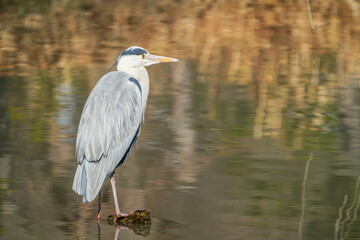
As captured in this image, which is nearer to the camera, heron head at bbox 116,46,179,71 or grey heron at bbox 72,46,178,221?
grey heron at bbox 72,46,178,221

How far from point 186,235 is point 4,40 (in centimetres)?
1425

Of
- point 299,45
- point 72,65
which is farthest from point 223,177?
point 299,45

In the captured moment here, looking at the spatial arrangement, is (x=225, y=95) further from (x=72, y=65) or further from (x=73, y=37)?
(x=73, y=37)

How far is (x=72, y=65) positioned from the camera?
52.3 feet

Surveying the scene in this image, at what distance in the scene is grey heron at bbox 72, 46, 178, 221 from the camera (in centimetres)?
647

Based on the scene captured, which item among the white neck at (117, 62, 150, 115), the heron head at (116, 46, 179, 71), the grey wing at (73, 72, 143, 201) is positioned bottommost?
the grey wing at (73, 72, 143, 201)

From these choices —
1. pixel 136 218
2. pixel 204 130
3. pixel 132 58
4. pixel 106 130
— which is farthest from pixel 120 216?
pixel 204 130

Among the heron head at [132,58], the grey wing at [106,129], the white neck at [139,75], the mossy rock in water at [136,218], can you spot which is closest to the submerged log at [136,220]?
the mossy rock in water at [136,218]

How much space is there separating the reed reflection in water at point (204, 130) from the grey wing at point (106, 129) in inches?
17.3

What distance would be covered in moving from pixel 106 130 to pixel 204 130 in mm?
3862

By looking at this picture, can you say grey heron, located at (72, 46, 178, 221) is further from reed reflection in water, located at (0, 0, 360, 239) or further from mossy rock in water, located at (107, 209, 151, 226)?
reed reflection in water, located at (0, 0, 360, 239)

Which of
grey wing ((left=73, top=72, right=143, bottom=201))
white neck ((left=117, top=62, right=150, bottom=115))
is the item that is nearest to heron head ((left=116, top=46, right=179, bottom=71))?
white neck ((left=117, top=62, right=150, bottom=115))

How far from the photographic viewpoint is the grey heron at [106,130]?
6.47 meters

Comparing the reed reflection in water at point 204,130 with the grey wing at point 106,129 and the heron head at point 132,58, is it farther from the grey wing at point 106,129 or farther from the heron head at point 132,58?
the heron head at point 132,58
